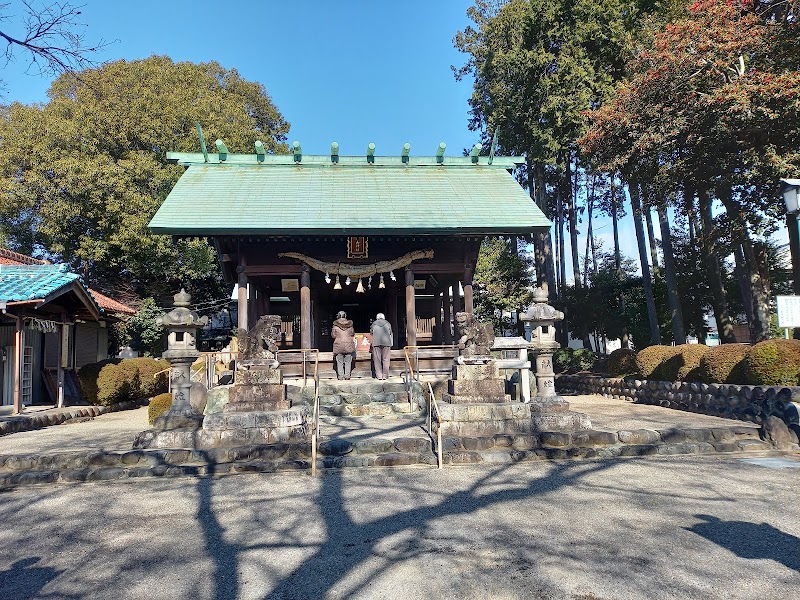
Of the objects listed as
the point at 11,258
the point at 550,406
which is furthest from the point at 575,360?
the point at 11,258

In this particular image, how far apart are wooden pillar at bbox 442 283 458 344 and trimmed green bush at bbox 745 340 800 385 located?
344 inches

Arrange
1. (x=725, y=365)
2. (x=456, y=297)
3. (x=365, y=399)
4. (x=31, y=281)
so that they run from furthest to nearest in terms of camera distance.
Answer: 1. (x=456, y=297)
2. (x=31, y=281)
3. (x=725, y=365)
4. (x=365, y=399)

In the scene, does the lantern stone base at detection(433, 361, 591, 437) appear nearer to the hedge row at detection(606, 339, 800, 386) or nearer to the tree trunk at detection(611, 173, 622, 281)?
the hedge row at detection(606, 339, 800, 386)

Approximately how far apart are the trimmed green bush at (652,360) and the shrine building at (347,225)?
5.28m

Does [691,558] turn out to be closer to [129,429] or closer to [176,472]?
[176,472]

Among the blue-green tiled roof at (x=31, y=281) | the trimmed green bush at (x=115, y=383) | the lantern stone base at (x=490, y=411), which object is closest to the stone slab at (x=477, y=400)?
the lantern stone base at (x=490, y=411)

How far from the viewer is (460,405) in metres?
9.50

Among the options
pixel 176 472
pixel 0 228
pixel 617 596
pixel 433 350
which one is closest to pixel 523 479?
pixel 617 596

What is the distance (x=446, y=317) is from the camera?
18.4 metres

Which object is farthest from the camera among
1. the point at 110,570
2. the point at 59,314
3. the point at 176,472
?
the point at 59,314

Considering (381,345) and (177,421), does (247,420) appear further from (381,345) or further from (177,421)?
(381,345)

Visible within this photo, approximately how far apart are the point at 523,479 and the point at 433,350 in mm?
6661

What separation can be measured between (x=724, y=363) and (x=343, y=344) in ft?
28.8

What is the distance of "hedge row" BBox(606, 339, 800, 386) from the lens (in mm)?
10500
